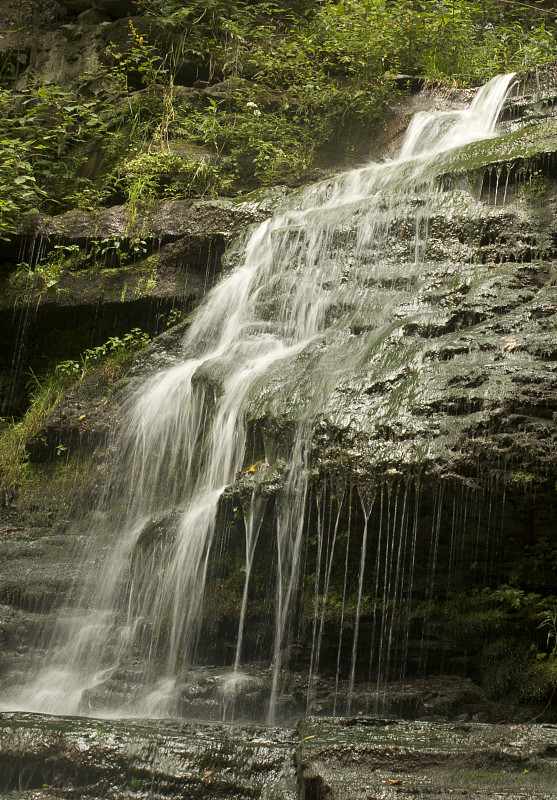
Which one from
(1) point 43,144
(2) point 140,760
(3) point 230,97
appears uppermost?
(3) point 230,97

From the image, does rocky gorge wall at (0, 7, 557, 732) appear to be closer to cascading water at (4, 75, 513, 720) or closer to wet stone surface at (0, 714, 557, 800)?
cascading water at (4, 75, 513, 720)

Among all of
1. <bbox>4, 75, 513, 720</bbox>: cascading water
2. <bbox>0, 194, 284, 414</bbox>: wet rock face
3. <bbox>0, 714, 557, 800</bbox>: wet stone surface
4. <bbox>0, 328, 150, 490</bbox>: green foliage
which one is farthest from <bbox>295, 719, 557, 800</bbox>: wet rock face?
<bbox>0, 194, 284, 414</bbox>: wet rock face

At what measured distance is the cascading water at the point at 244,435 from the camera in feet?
14.5

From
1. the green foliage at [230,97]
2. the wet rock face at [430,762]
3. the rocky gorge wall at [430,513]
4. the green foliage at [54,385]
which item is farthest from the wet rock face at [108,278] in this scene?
the wet rock face at [430,762]

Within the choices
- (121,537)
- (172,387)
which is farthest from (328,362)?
(121,537)

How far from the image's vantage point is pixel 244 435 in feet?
17.2

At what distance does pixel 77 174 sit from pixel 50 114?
1264mm

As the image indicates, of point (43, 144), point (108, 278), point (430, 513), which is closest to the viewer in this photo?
point (430, 513)

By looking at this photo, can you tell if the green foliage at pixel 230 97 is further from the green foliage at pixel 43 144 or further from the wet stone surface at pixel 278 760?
the wet stone surface at pixel 278 760

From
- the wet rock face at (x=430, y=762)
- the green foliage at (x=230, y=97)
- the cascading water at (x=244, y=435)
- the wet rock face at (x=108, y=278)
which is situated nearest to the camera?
the wet rock face at (x=430, y=762)

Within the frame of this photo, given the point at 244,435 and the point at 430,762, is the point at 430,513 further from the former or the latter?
the point at 244,435

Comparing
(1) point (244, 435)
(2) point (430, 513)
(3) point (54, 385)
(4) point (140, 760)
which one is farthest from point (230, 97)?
(4) point (140, 760)

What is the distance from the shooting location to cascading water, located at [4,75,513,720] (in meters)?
4.42

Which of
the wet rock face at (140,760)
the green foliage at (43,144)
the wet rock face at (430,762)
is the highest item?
the green foliage at (43,144)
